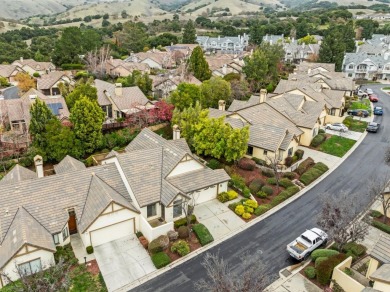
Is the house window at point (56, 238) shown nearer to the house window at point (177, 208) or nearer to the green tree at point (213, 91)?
the house window at point (177, 208)

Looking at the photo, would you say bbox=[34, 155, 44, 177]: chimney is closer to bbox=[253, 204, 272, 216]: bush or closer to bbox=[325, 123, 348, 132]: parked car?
bbox=[253, 204, 272, 216]: bush

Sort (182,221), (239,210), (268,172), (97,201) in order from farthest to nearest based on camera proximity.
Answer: (268,172)
(239,210)
(182,221)
(97,201)

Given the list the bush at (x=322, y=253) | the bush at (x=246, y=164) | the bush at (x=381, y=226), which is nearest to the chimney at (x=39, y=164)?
the bush at (x=246, y=164)

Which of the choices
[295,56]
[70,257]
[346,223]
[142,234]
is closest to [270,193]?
[346,223]

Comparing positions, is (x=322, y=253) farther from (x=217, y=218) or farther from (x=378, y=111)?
(x=378, y=111)

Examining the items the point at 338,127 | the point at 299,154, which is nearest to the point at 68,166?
the point at 299,154
